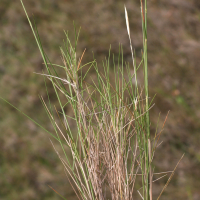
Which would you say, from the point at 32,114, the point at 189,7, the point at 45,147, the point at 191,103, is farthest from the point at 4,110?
the point at 189,7

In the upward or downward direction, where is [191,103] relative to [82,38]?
downward

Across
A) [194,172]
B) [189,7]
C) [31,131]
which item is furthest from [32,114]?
[189,7]

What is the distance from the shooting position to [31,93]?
35.6 inches

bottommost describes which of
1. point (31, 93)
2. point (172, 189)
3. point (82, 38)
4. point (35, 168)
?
point (172, 189)

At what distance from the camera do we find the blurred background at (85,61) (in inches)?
33.6

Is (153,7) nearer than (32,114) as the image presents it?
No

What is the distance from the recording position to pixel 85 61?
924 millimetres

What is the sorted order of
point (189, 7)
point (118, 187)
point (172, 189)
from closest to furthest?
point (118, 187), point (172, 189), point (189, 7)

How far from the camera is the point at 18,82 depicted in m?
0.91

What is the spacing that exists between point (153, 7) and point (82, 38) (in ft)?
1.21

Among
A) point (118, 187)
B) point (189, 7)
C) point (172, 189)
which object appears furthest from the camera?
point (189, 7)

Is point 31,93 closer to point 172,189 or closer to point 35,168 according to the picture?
point 35,168

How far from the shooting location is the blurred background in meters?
0.85

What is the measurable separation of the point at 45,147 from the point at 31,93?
9.1 inches
